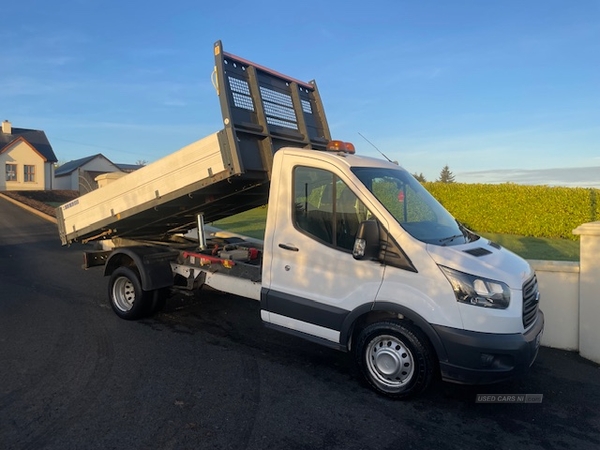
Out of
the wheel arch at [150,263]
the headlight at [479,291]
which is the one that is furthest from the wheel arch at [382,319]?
the wheel arch at [150,263]

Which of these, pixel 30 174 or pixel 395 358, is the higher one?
pixel 30 174

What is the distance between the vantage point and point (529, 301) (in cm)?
420

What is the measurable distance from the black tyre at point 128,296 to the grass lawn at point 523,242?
504 centimetres

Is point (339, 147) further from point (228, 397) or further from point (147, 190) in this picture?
point (228, 397)

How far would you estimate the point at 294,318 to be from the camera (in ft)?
15.8

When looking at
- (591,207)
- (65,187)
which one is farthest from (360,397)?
(65,187)

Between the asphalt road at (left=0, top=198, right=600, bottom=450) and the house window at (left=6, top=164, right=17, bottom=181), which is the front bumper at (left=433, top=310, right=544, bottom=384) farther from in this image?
the house window at (left=6, top=164, right=17, bottom=181)

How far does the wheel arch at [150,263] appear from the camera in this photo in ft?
20.2

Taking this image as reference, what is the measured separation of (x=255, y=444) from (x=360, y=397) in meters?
1.24

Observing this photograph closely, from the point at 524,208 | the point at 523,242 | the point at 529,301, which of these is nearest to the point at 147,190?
the point at 529,301

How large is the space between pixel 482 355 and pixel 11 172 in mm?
49291

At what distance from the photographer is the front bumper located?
382 centimetres

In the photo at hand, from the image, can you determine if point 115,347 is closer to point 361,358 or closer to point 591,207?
point 361,358

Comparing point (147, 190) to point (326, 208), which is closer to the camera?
point (326, 208)
